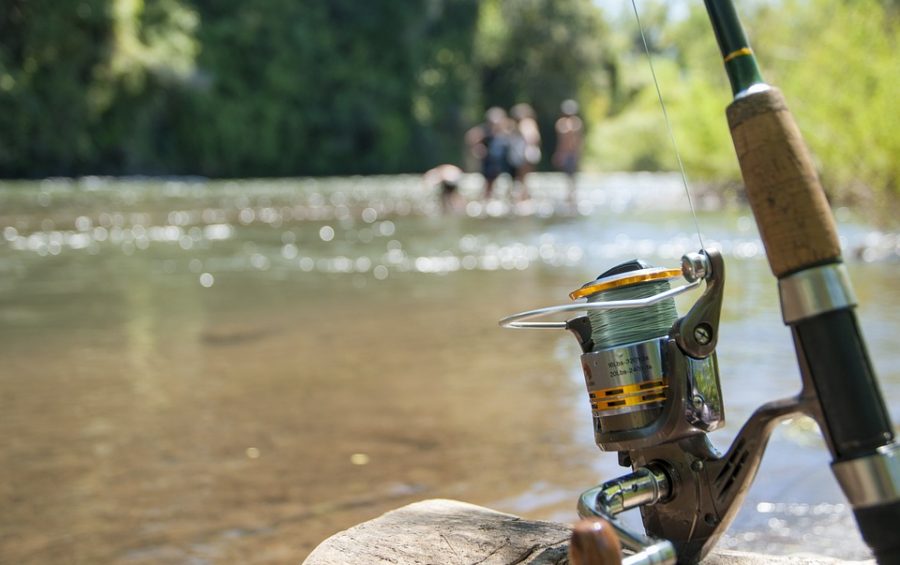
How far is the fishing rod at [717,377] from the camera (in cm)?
160

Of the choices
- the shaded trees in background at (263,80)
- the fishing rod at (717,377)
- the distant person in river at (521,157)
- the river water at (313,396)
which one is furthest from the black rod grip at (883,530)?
the shaded trees in background at (263,80)

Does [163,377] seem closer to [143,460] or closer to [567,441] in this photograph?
[143,460]

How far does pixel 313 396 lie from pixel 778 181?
3.94 metres

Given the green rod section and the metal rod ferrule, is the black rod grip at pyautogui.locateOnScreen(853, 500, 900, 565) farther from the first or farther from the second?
the green rod section

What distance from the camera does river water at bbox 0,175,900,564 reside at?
3.74 metres

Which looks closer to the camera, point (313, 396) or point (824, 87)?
point (313, 396)

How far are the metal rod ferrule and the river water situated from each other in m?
1.91

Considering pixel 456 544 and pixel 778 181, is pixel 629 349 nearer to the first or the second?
pixel 778 181

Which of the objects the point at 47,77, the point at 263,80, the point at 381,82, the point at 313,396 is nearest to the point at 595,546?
the point at 313,396

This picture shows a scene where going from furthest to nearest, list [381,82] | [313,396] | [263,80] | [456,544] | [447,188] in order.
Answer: [381,82], [263,80], [447,188], [313,396], [456,544]

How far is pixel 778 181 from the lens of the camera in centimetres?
175

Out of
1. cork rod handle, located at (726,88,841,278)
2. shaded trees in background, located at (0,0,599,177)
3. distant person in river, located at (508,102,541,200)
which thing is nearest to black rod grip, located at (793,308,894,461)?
cork rod handle, located at (726,88,841,278)

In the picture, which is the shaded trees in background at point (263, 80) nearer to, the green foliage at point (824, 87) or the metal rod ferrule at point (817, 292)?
the green foliage at point (824, 87)

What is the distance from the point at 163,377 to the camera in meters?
5.86
